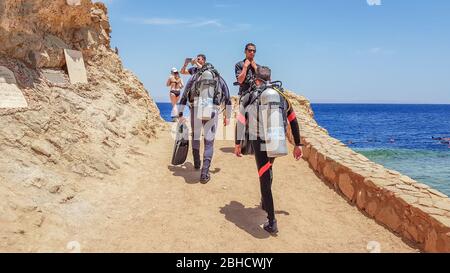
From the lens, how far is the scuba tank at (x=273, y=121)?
15.5ft

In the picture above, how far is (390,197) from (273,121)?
2.26m

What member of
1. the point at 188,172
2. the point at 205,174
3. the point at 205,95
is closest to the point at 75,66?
the point at 205,95

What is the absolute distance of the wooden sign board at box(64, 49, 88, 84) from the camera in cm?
778

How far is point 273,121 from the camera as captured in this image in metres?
4.75

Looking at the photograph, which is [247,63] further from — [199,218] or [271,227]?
[271,227]

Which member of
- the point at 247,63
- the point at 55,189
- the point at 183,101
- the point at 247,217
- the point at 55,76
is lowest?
the point at 247,217

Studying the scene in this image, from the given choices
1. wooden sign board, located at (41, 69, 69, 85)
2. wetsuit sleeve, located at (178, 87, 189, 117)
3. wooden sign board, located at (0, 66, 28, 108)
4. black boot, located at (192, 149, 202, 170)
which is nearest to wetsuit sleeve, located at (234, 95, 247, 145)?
wetsuit sleeve, located at (178, 87, 189, 117)

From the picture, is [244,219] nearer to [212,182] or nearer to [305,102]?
[212,182]

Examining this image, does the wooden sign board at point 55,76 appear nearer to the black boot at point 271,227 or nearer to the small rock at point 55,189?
the small rock at point 55,189

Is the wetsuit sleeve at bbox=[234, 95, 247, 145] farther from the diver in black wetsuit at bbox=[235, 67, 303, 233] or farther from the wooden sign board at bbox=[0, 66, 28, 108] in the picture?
the wooden sign board at bbox=[0, 66, 28, 108]

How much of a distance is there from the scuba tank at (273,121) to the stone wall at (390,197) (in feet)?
6.48

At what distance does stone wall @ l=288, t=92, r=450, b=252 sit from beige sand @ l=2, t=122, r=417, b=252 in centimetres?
19
